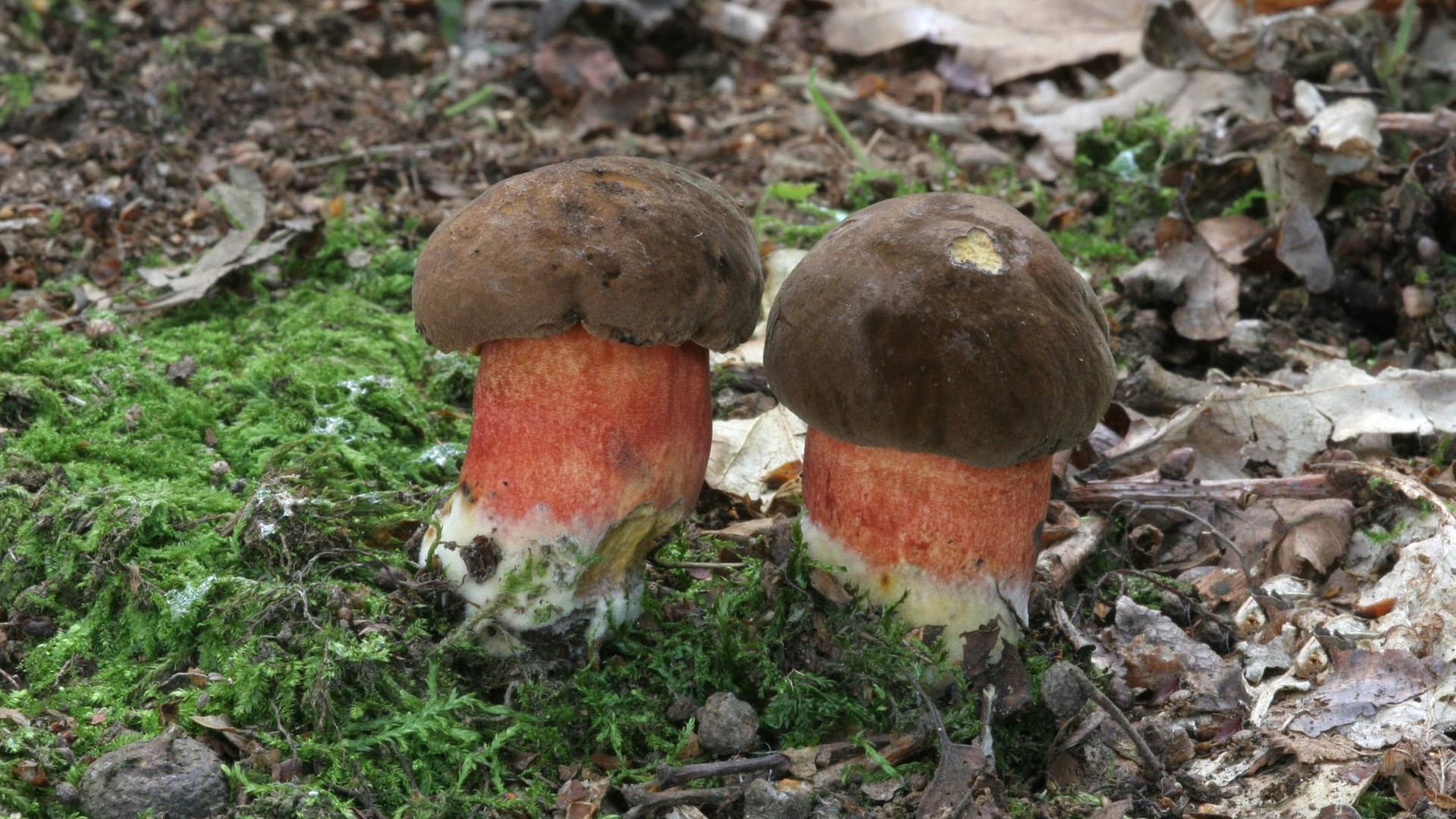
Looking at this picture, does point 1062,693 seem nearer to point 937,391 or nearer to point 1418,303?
point 937,391

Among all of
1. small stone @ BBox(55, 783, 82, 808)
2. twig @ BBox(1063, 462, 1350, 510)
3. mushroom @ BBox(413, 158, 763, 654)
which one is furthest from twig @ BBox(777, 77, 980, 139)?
small stone @ BBox(55, 783, 82, 808)

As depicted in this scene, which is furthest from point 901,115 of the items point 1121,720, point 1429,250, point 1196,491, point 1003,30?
point 1121,720

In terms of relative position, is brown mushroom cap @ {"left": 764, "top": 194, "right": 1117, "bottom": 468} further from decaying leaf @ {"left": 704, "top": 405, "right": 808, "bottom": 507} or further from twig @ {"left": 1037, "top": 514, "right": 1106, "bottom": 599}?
decaying leaf @ {"left": 704, "top": 405, "right": 808, "bottom": 507}

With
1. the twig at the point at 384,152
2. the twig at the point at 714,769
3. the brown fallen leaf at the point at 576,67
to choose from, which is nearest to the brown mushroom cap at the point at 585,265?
the twig at the point at 714,769

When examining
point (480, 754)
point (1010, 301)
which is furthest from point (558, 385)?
point (1010, 301)

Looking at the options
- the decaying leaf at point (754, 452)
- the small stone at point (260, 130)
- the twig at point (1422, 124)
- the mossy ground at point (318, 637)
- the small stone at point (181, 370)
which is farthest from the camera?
the small stone at point (260, 130)

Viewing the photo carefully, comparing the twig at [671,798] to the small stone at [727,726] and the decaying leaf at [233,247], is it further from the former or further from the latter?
the decaying leaf at [233,247]
